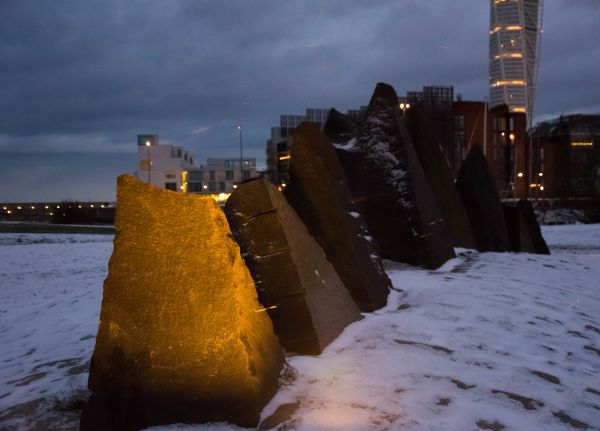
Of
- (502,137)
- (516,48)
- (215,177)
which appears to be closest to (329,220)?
(502,137)

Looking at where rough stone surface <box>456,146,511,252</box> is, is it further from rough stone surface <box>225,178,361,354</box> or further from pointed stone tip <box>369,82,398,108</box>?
rough stone surface <box>225,178,361,354</box>

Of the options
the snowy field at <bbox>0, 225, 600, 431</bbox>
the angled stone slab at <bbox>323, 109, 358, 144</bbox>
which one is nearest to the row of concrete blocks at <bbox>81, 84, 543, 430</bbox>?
the snowy field at <bbox>0, 225, 600, 431</bbox>

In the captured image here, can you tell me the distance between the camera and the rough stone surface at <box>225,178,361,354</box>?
3.49m

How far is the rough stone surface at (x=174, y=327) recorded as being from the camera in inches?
102

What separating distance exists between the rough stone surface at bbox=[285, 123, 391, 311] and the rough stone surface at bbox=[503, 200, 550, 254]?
6262 millimetres

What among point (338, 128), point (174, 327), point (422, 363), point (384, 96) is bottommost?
point (422, 363)

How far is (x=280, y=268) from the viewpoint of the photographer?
11.6 ft

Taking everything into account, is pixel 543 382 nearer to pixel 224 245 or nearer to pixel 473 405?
pixel 473 405

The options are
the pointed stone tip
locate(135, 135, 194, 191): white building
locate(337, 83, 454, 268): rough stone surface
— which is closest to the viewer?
locate(337, 83, 454, 268): rough stone surface

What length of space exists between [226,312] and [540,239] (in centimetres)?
968

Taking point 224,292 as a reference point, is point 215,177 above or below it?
above

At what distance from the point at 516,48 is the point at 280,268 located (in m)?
182

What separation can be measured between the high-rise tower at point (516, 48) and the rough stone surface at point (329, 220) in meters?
173

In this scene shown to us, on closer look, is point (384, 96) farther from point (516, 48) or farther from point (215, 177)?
point (516, 48)
